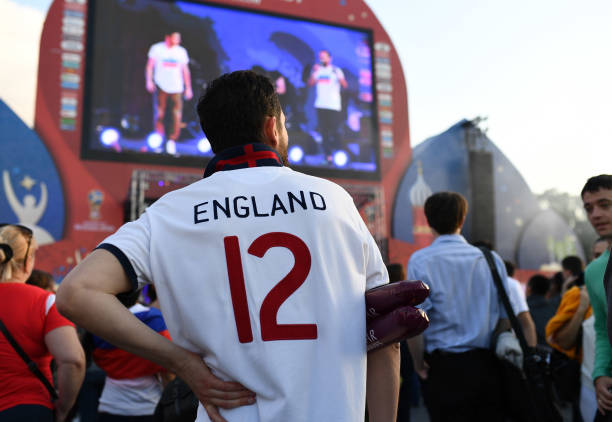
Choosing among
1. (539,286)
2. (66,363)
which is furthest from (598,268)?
(539,286)

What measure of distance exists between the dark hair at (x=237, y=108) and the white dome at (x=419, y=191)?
10710 millimetres

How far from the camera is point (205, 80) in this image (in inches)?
415

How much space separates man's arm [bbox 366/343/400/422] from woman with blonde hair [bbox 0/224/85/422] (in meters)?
1.57

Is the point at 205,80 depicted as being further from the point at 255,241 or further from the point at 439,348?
the point at 255,241

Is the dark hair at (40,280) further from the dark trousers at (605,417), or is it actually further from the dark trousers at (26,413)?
the dark trousers at (605,417)

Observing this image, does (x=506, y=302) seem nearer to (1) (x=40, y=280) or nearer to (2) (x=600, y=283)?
(2) (x=600, y=283)

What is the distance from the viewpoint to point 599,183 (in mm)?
2502

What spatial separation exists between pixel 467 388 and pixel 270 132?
5.83 ft

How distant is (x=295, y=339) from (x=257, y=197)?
32 cm

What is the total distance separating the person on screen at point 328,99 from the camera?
11.2m

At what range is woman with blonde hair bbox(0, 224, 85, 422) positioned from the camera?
7.13 ft

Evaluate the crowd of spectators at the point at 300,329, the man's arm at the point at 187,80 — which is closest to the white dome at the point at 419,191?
the man's arm at the point at 187,80

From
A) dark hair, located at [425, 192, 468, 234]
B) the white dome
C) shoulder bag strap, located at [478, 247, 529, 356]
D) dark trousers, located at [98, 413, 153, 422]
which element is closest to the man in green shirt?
shoulder bag strap, located at [478, 247, 529, 356]

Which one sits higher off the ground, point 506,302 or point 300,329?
point 300,329
